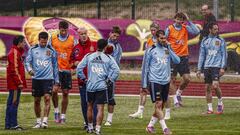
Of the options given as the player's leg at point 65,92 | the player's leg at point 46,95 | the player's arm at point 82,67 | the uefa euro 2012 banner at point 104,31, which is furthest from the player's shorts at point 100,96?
the uefa euro 2012 banner at point 104,31

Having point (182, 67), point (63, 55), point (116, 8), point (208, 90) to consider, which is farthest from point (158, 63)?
point (116, 8)

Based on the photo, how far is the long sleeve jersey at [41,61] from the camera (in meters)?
19.6

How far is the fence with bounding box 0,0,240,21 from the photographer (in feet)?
133

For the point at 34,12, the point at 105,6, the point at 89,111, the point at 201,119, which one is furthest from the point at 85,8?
the point at 89,111

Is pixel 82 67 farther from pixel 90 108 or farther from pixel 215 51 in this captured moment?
pixel 215 51

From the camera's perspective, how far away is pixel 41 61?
1958 cm

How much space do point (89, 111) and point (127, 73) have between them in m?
16.8

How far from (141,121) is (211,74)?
2.58 meters

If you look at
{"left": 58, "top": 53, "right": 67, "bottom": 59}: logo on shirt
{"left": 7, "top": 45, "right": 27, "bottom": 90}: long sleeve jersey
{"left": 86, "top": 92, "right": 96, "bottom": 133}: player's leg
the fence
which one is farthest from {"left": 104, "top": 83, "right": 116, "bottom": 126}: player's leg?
the fence

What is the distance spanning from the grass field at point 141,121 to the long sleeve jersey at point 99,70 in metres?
0.98

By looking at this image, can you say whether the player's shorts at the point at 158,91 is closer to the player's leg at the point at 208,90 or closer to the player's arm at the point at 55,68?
the player's arm at the point at 55,68

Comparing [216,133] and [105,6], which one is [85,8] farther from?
[216,133]

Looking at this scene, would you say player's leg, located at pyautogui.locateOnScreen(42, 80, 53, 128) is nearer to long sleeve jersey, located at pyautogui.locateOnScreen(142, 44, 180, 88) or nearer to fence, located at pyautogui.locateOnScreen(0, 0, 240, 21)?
long sleeve jersey, located at pyautogui.locateOnScreen(142, 44, 180, 88)

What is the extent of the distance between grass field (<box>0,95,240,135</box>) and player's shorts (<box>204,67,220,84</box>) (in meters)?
0.87
